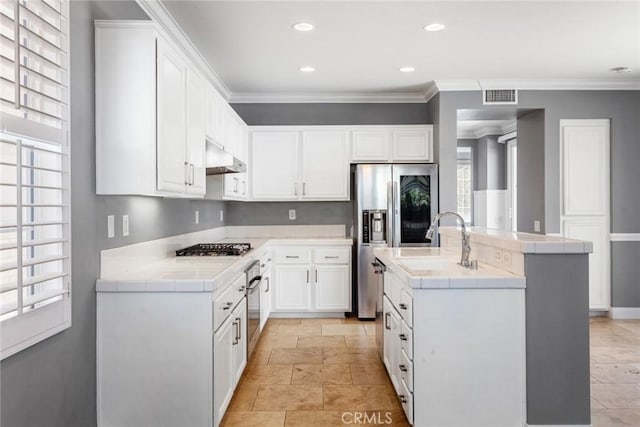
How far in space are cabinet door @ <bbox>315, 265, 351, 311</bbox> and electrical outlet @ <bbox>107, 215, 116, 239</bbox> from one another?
2.74m

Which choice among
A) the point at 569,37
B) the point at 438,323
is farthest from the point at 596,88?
the point at 438,323

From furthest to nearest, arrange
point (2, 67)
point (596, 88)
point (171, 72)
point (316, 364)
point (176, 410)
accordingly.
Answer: point (596, 88)
point (316, 364)
point (171, 72)
point (176, 410)
point (2, 67)

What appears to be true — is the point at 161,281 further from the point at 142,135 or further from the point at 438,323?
the point at 438,323

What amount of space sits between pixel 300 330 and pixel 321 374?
121 cm

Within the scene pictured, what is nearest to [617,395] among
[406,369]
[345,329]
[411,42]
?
[406,369]

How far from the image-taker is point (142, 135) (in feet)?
7.16

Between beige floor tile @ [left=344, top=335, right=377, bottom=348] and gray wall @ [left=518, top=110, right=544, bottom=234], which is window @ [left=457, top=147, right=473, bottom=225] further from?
beige floor tile @ [left=344, top=335, right=377, bottom=348]

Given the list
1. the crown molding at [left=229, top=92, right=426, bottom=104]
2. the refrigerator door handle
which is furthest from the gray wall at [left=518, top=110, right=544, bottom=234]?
the refrigerator door handle

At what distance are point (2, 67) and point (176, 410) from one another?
171 centimetres

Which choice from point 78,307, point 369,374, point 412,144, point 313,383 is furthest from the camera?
point 412,144

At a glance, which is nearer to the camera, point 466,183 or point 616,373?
point 616,373

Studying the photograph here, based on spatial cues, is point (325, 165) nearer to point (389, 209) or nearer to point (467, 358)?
point (389, 209)

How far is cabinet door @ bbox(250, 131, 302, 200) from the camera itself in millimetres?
5062

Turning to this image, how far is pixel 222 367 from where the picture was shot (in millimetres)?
2404
